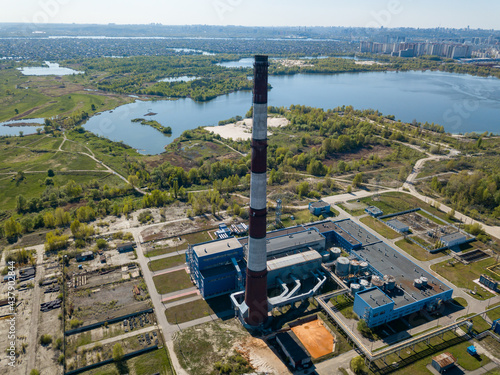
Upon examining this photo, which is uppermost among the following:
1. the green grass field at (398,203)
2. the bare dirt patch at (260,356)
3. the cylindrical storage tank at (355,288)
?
the cylindrical storage tank at (355,288)

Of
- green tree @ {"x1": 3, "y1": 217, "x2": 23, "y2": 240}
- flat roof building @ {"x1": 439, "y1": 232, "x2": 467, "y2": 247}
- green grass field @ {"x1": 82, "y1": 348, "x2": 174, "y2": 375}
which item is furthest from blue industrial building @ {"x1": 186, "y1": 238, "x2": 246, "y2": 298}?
flat roof building @ {"x1": 439, "y1": 232, "x2": 467, "y2": 247}

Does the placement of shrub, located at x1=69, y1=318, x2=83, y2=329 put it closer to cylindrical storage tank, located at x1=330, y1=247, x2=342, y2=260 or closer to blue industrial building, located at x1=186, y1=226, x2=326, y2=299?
blue industrial building, located at x1=186, y1=226, x2=326, y2=299

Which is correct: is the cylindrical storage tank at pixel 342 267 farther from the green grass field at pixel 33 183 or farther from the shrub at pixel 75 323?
the green grass field at pixel 33 183

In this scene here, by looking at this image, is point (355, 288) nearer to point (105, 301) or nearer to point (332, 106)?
point (105, 301)

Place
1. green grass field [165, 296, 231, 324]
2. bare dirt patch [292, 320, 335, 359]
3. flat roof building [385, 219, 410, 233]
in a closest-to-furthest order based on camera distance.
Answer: bare dirt patch [292, 320, 335, 359] < green grass field [165, 296, 231, 324] < flat roof building [385, 219, 410, 233]

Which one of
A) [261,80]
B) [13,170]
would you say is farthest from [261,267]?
[13,170]

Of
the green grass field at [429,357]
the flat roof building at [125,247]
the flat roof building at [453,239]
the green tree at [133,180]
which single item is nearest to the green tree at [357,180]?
the flat roof building at [453,239]
